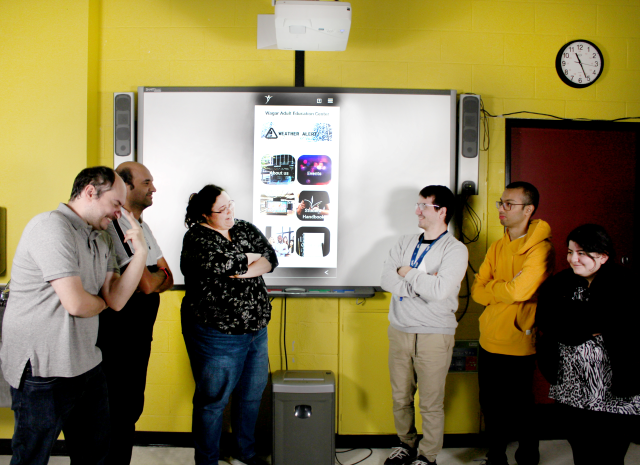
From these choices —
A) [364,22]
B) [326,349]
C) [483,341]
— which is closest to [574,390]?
[483,341]

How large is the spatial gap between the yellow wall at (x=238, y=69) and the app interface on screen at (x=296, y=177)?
0.94 ft

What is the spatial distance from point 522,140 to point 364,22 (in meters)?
1.38

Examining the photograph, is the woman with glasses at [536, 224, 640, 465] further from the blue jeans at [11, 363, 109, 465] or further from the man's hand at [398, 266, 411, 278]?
the blue jeans at [11, 363, 109, 465]

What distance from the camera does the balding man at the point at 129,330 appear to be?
180cm

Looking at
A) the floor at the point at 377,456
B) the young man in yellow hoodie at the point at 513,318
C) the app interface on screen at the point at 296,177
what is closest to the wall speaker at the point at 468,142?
the young man in yellow hoodie at the point at 513,318

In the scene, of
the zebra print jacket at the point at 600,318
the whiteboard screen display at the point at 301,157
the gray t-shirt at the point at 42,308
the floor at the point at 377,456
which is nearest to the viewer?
the gray t-shirt at the point at 42,308

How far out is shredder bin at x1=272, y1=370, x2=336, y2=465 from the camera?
2.22 m

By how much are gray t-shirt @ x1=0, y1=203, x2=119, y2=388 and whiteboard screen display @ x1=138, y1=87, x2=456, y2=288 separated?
1176 millimetres

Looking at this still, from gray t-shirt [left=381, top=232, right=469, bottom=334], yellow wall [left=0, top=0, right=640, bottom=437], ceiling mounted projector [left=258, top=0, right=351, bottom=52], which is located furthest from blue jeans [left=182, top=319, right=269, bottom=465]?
ceiling mounted projector [left=258, top=0, right=351, bottom=52]

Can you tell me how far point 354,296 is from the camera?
8.42 ft

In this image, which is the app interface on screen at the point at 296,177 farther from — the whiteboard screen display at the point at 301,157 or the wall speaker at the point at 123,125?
the wall speaker at the point at 123,125

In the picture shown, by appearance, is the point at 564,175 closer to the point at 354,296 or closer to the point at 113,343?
the point at 354,296

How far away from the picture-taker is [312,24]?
82.7 inches

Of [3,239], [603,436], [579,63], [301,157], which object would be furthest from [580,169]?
[3,239]
